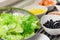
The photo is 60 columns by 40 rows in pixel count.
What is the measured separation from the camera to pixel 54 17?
1074mm

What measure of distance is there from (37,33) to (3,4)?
72cm

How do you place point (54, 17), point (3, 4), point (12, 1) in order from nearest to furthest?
1. point (54, 17)
2. point (3, 4)
3. point (12, 1)

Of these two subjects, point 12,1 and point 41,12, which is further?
point 12,1

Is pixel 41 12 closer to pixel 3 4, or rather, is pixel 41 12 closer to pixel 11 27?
pixel 11 27

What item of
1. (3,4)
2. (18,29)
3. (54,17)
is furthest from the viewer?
(3,4)

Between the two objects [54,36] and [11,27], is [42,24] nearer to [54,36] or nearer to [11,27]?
[54,36]

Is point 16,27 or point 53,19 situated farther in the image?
point 53,19

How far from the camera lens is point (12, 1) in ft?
5.46

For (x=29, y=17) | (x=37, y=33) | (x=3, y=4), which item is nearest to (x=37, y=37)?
(x=37, y=33)

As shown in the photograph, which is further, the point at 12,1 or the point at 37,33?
the point at 12,1

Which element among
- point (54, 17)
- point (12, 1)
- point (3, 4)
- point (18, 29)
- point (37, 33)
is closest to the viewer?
point (18, 29)

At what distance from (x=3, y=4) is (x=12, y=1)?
0.54 feet

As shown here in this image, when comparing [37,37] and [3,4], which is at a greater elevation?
[3,4]

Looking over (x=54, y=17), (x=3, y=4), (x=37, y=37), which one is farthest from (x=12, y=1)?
(x=37, y=37)
